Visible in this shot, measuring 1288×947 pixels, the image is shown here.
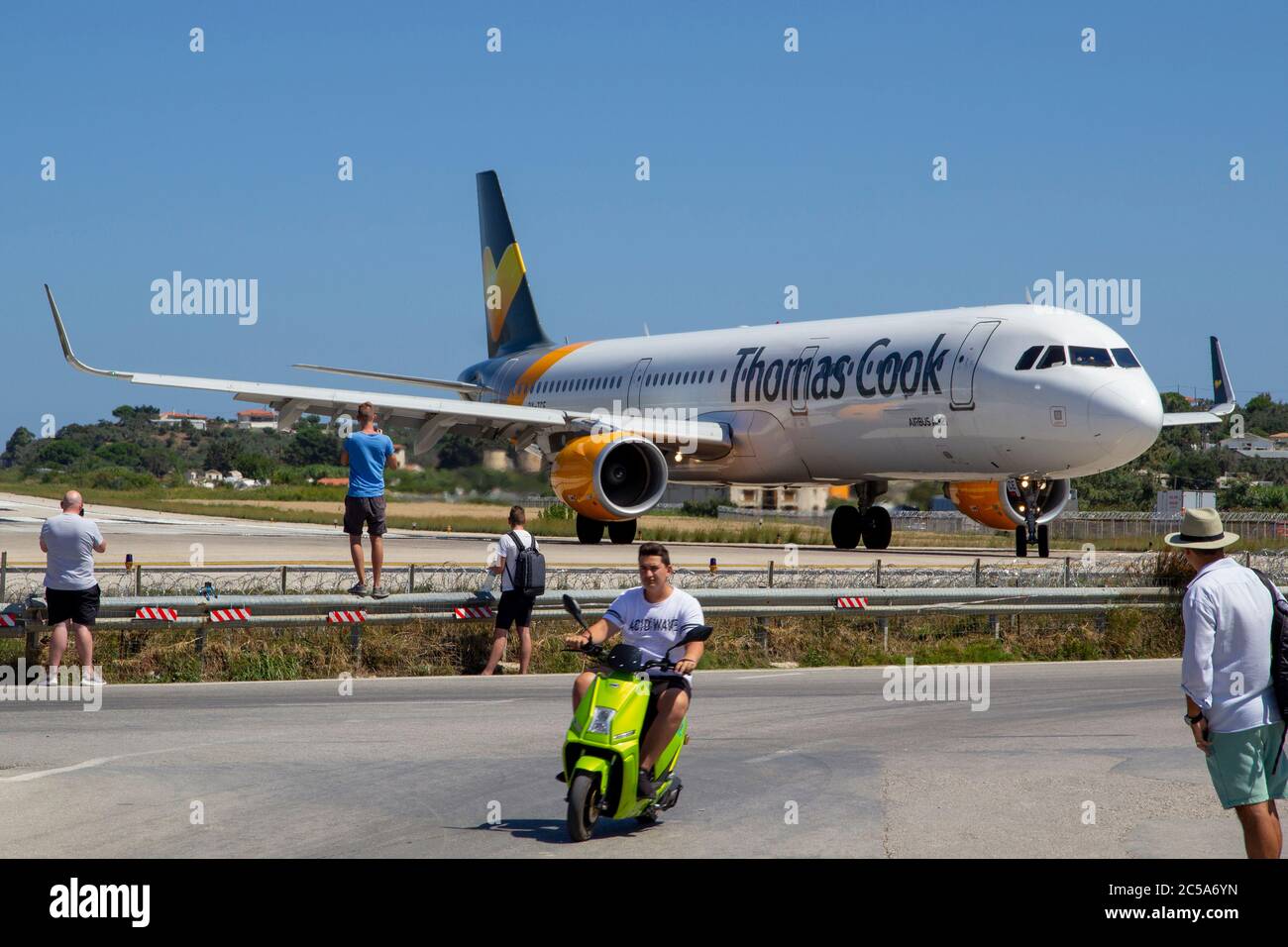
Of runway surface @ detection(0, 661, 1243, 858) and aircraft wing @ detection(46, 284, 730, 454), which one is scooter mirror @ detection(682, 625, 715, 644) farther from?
aircraft wing @ detection(46, 284, 730, 454)

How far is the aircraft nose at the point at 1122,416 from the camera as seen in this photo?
23.8 metres

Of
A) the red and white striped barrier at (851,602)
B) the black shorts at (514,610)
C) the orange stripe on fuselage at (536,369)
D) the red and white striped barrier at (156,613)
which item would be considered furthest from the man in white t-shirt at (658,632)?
the orange stripe on fuselage at (536,369)

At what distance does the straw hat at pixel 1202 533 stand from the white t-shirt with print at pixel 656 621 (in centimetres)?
269

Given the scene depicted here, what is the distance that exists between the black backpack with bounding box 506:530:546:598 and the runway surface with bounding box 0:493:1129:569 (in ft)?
21.8

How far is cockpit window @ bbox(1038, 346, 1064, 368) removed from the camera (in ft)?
79.8

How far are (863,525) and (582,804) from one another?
76.2ft

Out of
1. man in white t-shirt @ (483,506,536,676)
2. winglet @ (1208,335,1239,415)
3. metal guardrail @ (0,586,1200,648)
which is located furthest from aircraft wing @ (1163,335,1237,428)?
man in white t-shirt @ (483,506,536,676)

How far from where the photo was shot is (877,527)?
1200 inches

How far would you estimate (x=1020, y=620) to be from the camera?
18.8 meters

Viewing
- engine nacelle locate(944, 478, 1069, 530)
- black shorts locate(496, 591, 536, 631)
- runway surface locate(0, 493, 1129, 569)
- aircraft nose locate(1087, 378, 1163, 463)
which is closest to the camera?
black shorts locate(496, 591, 536, 631)

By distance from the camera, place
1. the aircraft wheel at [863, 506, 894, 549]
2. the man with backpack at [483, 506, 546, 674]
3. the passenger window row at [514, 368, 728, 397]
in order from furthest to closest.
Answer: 1. the passenger window row at [514, 368, 728, 397]
2. the aircraft wheel at [863, 506, 894, 549]
3. the man with backpack at [483, 506, 546, 674]
